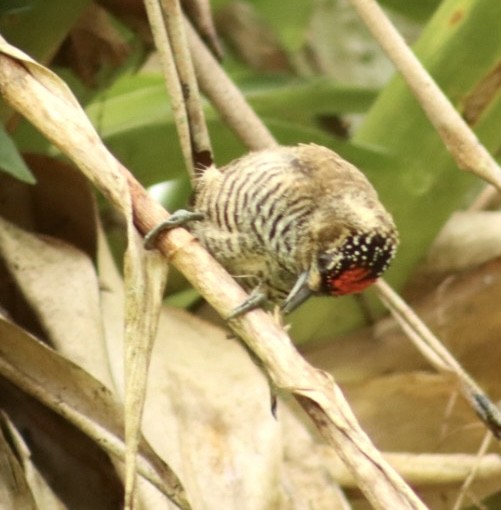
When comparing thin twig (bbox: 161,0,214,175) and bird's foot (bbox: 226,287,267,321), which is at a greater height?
thin twig (bbox: 161,0,214,175)

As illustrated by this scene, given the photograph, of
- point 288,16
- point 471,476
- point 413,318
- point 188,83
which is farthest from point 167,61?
point 288,16

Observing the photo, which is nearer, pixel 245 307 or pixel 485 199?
pixel 245 307

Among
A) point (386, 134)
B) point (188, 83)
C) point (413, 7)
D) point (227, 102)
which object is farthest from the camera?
point (413, 7)

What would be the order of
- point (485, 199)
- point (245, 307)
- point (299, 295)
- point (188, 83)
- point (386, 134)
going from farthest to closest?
point (485, 199)
point (386, 134)
point (188, 83)
point (299, 295)
point (245, 307)

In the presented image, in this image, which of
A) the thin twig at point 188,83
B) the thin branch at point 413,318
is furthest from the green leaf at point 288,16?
the thin twig at point 188,83

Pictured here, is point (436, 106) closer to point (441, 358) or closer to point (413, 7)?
point (441, 358)

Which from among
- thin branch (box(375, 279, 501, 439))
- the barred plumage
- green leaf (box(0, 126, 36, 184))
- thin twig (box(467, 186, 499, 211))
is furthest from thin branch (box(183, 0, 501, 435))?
thin twig (box(467, 186, 499, 211))

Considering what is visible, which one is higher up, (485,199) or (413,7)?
(413,7)

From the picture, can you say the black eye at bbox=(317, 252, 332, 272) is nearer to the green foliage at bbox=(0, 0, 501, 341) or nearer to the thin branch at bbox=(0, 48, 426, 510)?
the thin branch at bbox=(0, 48, 426, 510)

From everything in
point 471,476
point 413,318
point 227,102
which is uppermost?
point 227,102
